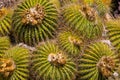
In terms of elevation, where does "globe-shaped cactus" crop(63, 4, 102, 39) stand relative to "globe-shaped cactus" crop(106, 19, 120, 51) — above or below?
above

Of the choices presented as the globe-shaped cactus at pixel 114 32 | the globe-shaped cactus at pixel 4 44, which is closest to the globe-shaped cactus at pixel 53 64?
the globe-shaped cactus at pixel 4 44

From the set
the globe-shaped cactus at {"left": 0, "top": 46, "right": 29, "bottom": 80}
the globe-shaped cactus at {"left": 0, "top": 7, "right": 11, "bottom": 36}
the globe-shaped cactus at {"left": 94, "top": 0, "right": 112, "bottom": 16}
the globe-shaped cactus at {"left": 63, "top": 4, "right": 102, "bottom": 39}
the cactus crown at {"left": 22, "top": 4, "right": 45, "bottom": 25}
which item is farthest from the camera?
the globe-shaped cactus at {"left": 94, "top": 0, "right": 112, "bottom": 16}

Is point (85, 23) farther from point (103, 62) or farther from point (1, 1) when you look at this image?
point (1, 1)

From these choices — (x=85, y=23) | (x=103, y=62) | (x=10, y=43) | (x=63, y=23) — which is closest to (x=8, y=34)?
(x=10, y=43)

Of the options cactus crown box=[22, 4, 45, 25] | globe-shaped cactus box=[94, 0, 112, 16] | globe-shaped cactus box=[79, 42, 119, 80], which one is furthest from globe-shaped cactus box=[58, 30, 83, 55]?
globe-shaped cactus box=[94, 0, 112, 16]

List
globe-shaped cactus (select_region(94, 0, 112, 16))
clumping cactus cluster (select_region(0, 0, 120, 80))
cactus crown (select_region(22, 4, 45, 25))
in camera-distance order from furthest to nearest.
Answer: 1. globe-shaped cactus (select_region(94, 0, 112, 16))
2. cactus crown (select_region(22, 4, 45, 25))
3. clumping cactus cluster (select_region(0, 0, 120, 80))

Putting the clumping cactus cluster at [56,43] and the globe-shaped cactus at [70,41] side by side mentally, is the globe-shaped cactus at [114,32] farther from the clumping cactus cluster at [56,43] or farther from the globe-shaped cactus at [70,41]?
the globe-shaped cactus at [70,41]

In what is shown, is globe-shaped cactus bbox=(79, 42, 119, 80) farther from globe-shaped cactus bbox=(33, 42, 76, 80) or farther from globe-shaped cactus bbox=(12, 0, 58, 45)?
globe-shaped cactus bbox=(12, 0, 58, 45)
